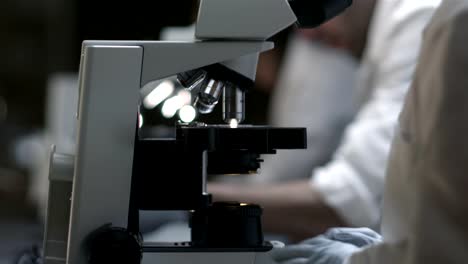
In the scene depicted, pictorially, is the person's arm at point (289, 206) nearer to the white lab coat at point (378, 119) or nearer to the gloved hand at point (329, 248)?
the white lab coat at point (378, 119)

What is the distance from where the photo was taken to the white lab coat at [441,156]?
69cm

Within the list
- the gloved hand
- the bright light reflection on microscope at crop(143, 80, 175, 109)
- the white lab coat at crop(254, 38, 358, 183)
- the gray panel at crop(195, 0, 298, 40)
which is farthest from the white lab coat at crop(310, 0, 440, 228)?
the gray panel at crop(195, 0, 298, 40)

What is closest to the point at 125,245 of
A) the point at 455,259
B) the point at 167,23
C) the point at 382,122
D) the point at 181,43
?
the point at 181,43

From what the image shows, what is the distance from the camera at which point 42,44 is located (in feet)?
14.0

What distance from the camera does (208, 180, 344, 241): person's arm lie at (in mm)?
2098

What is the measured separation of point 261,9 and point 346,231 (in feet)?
0.96

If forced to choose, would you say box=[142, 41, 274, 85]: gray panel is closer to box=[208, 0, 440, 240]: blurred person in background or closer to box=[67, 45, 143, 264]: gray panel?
box=[67, 45, 143, 264]: gray panel

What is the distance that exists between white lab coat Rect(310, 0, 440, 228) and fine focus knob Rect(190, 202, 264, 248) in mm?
987

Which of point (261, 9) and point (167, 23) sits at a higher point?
point (167, 23)

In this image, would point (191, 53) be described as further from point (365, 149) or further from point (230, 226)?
point (365, 149)

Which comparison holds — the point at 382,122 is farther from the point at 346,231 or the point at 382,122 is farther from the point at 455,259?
the point at 455,259

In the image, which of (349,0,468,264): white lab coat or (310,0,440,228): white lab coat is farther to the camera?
(310,0,440,228): white lab coat

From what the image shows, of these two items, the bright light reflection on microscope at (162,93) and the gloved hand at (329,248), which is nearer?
the gloved hand at (329,248)

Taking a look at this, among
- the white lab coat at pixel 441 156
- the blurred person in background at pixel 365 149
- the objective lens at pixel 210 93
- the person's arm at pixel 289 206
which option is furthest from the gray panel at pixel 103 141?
the person's arm at pixel 289 206
